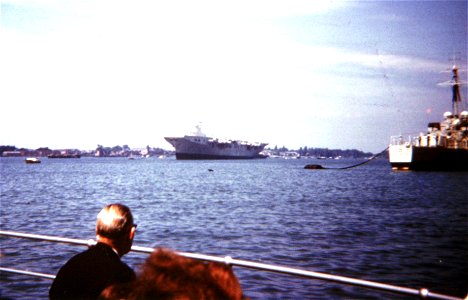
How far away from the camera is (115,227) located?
2.88m

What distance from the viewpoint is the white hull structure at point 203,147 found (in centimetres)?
16235

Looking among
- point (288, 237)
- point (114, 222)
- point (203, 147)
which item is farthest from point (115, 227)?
point (203, 147)

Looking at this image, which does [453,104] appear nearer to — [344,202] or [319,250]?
[344,202]

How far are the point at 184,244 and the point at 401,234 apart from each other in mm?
9776

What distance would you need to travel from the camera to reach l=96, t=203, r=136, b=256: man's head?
2.88 metres

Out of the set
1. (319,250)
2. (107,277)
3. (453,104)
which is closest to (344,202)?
(319,250)

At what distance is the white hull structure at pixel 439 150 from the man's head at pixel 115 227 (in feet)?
259

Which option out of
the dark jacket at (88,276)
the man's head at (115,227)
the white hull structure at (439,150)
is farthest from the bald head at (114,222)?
the white hull structure at (439,150)

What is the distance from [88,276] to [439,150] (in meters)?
82.2

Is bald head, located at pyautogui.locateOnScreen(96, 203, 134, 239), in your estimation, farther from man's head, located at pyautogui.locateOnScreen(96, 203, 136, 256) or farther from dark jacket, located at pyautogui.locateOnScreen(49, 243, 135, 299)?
dark jacket, located at pyautogui.locateOnScreen(49, 243, 135, 299)

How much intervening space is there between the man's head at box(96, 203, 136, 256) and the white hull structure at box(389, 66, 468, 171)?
7899 cm

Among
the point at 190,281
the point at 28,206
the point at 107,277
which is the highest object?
the point at 190,281

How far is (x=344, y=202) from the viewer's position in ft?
112

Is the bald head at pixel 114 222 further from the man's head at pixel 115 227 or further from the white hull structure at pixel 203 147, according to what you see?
the white hull structure at pixel 203 147
